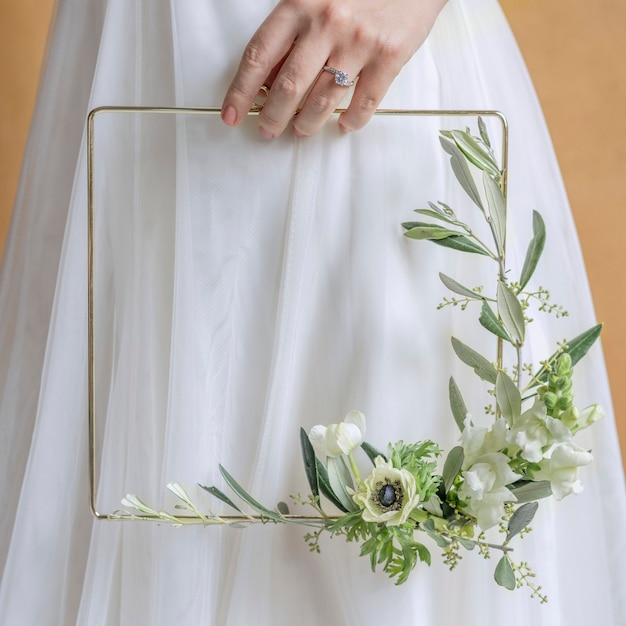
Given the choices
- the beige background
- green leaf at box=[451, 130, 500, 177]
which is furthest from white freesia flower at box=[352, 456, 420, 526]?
the beige background

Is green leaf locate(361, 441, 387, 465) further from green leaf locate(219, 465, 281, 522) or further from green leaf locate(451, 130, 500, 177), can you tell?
green leaf locate(451, 130, 500, 177)

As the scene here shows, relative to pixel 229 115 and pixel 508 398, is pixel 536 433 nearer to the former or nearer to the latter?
pixel 508 398

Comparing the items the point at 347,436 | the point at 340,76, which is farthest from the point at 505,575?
the point at 340,76

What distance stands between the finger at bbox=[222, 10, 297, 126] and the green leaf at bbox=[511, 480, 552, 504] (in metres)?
0.31

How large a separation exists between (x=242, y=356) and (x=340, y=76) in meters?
0.21

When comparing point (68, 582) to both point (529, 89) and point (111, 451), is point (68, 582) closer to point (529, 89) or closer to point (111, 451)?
point (111, 451)

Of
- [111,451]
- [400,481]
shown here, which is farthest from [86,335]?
[400,481]

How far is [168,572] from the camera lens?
1.77 feet

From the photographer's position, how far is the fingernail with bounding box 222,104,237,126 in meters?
0.54

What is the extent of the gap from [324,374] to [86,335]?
0.19 m

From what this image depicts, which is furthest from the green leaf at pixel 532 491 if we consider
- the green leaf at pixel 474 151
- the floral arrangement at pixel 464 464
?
the green leaf at pixel 474 151

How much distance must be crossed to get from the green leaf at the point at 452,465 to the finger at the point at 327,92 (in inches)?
9.7

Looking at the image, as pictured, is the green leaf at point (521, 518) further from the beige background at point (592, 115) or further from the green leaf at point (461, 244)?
the beige background at point (592, 115)

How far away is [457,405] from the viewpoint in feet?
1.73
